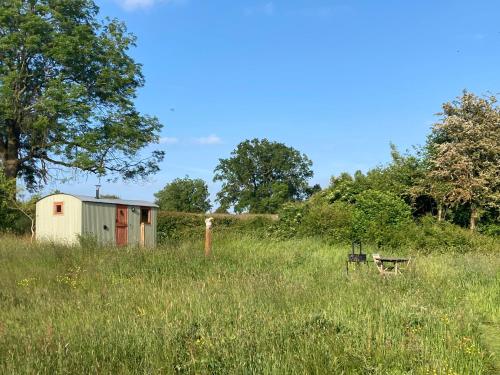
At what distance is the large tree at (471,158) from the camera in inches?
902

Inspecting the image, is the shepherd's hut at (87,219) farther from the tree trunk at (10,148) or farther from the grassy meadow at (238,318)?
the tree trunk at (10,148)

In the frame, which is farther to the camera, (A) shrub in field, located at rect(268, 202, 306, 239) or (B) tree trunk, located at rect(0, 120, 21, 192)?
(B) tree trunk, located at rect(0, 120, 21, 192)

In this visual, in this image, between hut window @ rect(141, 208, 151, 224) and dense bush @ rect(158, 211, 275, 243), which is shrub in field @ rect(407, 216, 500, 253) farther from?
hut window @ rect(141, 208, 151, 224)

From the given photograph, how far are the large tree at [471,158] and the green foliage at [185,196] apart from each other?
53.6 metres

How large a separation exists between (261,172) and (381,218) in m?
54.5

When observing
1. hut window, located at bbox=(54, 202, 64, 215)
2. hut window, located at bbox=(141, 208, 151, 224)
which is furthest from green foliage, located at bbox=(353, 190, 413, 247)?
hut window, located at bbox=(54, 202, 64, 215)

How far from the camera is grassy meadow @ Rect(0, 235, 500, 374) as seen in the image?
4.94m

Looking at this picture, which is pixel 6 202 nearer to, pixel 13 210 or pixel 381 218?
pixel 13 210

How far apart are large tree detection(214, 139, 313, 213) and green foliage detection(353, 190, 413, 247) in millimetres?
Answer: 49816

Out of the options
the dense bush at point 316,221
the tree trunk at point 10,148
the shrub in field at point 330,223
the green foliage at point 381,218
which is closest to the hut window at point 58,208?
the dense bush at point 316,221

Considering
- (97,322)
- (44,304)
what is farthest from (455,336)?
(44,304)

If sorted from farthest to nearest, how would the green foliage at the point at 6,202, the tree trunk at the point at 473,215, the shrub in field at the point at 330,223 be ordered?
the tree trunk at the point at 473,215 → the green foliage at the point at 6,202 → the shrub in field at the point at 330,223

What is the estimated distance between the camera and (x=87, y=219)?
66.3 feet

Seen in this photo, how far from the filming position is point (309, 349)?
5234mm
